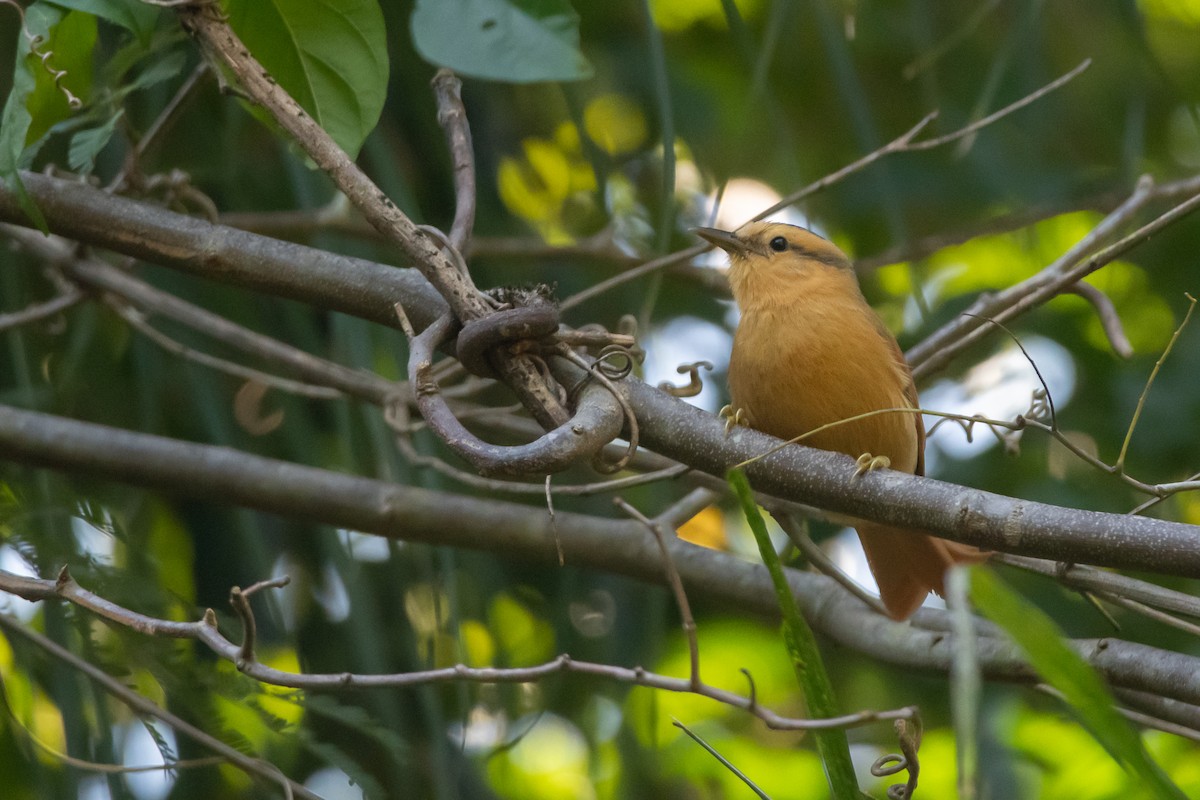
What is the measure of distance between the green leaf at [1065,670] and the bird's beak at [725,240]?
2372 millimetres

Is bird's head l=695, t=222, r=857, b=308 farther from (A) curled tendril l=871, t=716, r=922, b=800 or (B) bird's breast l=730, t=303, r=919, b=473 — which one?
(A) curled tendril l=871, t=716, r=922, b=800

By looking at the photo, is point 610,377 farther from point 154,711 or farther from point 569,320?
point 569,320

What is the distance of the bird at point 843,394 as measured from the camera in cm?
285

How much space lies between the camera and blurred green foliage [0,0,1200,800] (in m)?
2.33

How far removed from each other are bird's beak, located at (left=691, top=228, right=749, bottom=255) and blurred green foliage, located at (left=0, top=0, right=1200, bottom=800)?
0.65 ft

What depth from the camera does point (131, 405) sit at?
3479 mm

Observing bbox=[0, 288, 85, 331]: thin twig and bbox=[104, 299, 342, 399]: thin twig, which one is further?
bbox=[104, 299, 342, 399]: thin twig

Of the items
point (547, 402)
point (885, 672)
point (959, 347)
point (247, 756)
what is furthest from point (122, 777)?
point (885, 672)

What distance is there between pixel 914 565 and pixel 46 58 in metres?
2.12

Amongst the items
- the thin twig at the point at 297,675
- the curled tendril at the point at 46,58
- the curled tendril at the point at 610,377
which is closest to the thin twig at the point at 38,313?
the curled tendril at the point at 46,58

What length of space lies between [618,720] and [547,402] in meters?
1.66

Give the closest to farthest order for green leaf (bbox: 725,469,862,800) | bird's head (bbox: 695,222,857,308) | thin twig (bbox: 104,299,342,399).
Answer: green leaf (bbox: 725,469,862,800), thin twig (bbox: 104,299,342,399), bird's head (bbox: 695,222,857,308)

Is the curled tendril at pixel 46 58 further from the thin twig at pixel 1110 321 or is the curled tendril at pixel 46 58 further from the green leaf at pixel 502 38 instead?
the thin twig at pixel 1110 321

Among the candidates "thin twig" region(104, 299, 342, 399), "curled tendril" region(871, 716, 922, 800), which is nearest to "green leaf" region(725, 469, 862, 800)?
"curled tendril" region(871, 716, 922, 800)
